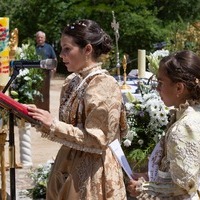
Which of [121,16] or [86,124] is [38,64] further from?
[121,16]

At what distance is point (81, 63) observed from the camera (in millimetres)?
3148

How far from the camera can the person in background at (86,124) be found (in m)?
3.06

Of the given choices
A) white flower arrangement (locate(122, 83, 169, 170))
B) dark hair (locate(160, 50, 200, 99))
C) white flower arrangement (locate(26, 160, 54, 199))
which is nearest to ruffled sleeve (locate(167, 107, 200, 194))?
dark hair (locate(160, 50, 200, 99))

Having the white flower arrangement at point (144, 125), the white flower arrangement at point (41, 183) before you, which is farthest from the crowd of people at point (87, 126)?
the white flower arrangement at point (41, 183)

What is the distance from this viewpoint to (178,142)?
2484 millimetres

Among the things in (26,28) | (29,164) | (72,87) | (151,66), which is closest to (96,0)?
(26,28)

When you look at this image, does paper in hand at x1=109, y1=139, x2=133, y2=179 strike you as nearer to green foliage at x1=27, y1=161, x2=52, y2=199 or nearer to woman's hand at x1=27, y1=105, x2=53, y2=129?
woman's hand at x1=27, y1=105, x2=53, y2=129

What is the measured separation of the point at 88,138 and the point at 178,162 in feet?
2.23

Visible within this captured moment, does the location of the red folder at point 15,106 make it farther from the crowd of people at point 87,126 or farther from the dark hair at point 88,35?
the dark hair at point 88,35

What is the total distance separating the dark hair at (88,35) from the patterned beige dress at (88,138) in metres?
0.12

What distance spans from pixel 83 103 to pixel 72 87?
0.16 meters

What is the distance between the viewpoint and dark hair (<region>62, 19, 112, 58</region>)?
312cm

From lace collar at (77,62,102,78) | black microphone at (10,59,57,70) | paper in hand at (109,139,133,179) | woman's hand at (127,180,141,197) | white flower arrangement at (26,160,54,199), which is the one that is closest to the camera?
woman's hand at (127,180,141,197)

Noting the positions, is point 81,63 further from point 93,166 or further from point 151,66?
point 151,66
